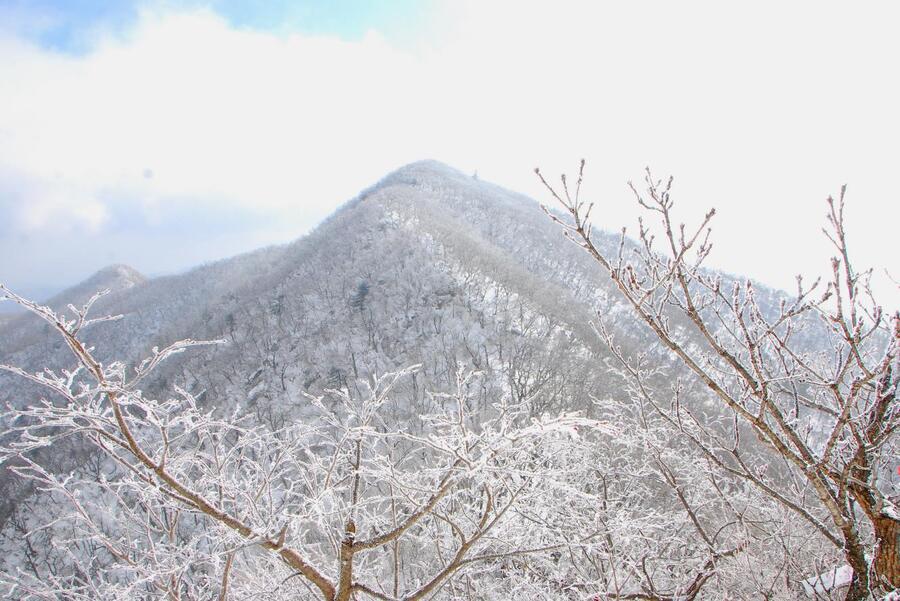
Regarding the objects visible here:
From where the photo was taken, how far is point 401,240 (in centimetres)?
7338

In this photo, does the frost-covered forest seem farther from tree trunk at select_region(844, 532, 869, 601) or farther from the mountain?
the mountain

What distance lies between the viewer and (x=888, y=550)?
1965 millimetres

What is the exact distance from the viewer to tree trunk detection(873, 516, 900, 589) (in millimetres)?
1933

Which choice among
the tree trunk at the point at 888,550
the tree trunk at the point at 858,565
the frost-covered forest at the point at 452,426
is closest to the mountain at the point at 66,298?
the frost-covered forest at the point at 452,426

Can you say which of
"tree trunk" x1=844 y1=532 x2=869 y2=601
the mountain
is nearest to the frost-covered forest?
"tree trunk" x1=844 y1=532 x2=869 y2=601

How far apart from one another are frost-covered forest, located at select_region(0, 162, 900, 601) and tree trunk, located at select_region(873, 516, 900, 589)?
1 cm

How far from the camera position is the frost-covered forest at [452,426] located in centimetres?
199

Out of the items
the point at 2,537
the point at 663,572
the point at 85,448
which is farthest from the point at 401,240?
the point at 663,572

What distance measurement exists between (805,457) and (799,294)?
725mm

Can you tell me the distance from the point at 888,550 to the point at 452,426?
6.37ft

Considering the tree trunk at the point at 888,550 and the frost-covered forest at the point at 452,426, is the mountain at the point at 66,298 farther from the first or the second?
the tree trunk at the point at 888,550

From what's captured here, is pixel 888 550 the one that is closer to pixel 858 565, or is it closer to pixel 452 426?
pixel 858 565

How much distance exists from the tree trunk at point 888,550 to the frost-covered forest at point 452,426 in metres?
0.01

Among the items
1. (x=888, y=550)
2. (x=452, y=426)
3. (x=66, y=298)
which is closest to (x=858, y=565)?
(x=888, y=550)
